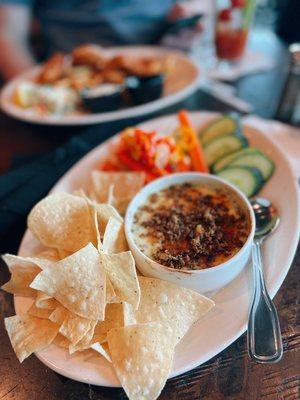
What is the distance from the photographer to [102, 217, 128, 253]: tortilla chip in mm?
1067

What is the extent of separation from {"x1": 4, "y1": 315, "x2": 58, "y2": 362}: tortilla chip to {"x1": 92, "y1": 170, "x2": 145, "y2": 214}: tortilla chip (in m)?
0.52

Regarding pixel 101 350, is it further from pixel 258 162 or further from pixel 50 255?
pixel 258 162

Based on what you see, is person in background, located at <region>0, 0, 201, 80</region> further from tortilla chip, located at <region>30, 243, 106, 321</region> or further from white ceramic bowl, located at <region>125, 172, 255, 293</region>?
tortilla chip, located at <region>30, 243, 106, 321</region>

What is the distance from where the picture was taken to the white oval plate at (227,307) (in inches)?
35.2

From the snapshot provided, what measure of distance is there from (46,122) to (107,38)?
1.26 m

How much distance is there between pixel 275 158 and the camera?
1.40 meters

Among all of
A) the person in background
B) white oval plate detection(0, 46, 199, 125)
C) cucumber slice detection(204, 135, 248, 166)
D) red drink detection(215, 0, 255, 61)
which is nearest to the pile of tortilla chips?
cucumber slice detection(204, 135, 248, 166)

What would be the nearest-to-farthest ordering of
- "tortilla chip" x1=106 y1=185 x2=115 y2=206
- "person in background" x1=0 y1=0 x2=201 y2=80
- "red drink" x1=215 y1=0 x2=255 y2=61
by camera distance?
"tortilla chip" x1=106 y1=185 x2=115 y2=206 → "red drink" x1=215 y1=0 x2=255 y2=61 → "person in background" x1=0 y1=0 x2=201 y2=80

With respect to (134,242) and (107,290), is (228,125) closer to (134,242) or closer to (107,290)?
(134,242)

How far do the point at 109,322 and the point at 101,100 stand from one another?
128 cm

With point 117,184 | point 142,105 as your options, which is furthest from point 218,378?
point 142,105

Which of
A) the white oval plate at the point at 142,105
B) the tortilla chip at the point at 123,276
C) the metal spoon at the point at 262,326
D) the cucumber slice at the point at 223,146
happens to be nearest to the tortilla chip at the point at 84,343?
the tortilla chip at the point at 123,276

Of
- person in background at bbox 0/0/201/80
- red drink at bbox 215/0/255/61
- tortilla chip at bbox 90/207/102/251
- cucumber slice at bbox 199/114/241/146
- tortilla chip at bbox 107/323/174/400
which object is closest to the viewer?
tortilla chip at bbox 107/323/174/400

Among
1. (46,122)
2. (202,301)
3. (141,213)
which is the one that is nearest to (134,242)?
(141,213)
